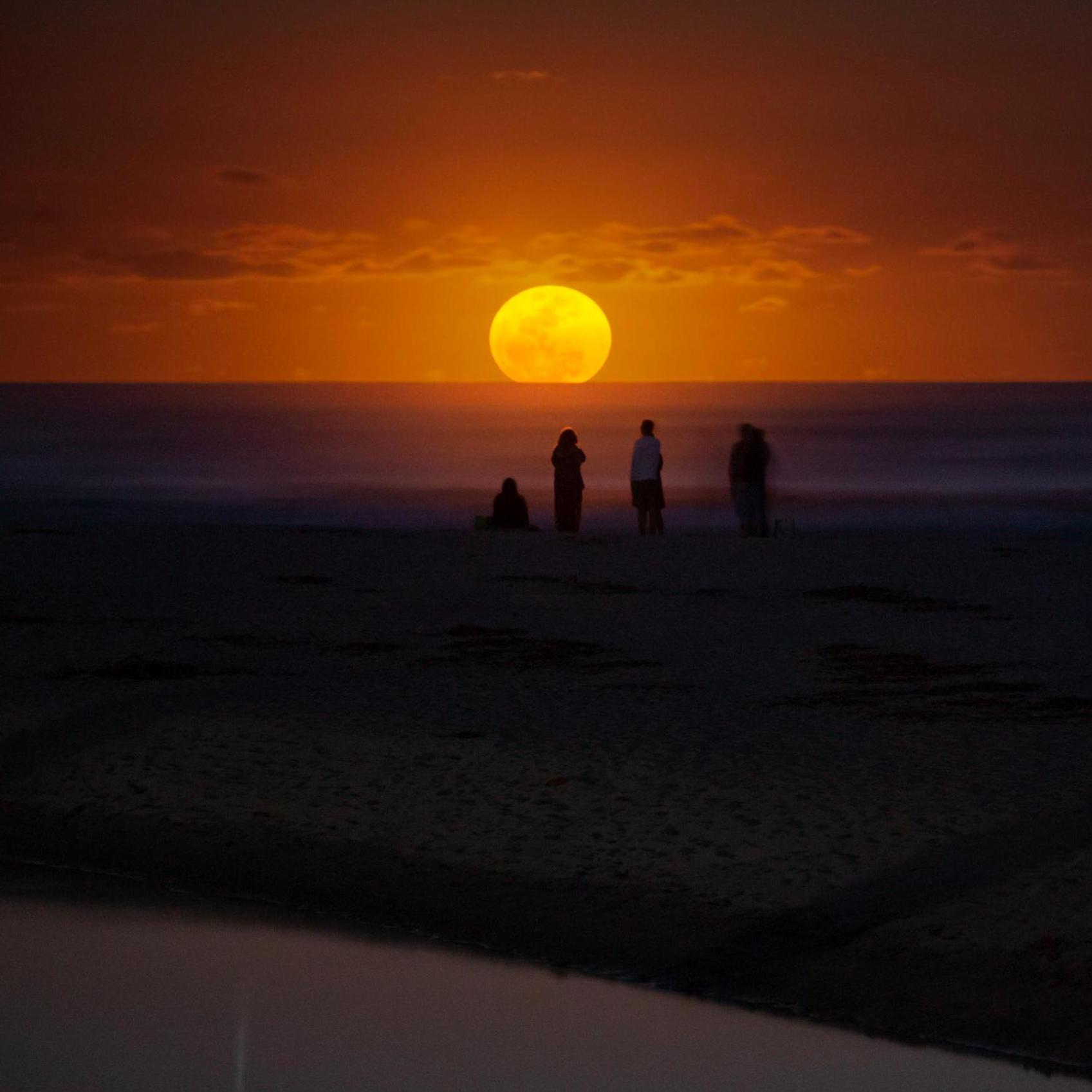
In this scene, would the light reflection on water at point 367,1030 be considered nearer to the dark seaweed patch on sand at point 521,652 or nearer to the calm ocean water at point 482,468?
the dark seaweed patch on sand at point 521,652

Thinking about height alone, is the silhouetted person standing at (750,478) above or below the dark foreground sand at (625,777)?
above

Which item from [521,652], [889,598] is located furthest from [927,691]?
[889,598]

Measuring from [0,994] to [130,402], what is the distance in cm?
18270

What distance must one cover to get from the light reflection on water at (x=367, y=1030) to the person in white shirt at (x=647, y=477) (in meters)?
14.9

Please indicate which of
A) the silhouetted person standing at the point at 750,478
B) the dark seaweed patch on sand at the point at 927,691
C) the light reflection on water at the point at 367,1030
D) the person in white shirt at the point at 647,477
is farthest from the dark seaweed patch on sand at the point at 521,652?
the silhouetted person standing at the point at 750,478

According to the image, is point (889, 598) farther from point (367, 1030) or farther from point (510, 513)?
point (367, 1030)

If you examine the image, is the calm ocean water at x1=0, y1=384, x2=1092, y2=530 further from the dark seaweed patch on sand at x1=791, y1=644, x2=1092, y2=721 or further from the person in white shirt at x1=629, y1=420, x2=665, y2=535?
the dark seaweed patch on sand at x1=791, y1=644, x2=1092, y2=721

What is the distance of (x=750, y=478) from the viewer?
23.2m

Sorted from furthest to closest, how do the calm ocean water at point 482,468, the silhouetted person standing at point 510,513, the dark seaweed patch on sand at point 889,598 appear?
the calm ocean water at point 482,468 → the silhouetted person standing at point 510,513 → the dark seaweed patch on sand at point 889,598

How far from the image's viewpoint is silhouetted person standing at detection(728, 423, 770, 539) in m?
22.7

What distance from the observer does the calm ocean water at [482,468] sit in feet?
151

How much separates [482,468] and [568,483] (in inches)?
1696

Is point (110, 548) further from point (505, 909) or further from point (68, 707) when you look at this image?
point (505, 909)

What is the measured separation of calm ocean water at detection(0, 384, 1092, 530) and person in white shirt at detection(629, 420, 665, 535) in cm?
374
